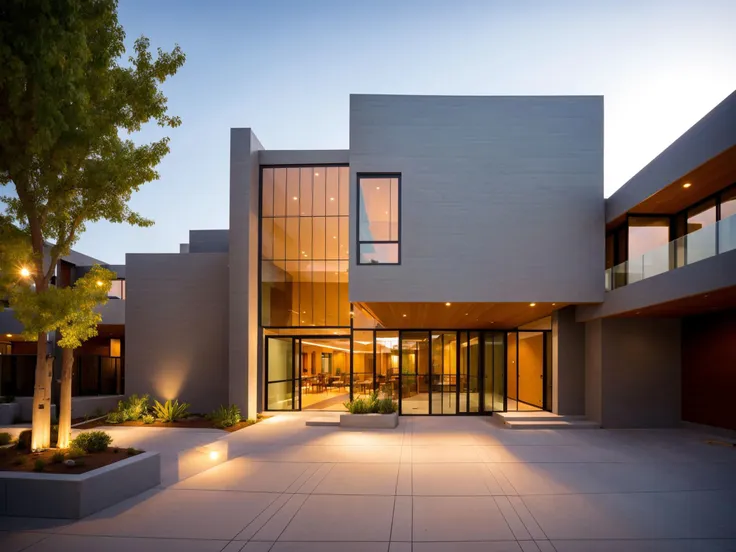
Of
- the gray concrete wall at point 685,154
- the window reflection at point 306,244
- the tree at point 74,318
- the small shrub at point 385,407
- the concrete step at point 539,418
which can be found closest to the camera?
the tree at point 74,318

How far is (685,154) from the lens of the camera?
10492mm

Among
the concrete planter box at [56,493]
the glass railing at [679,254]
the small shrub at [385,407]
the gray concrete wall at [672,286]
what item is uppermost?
the glass railing at [679,254]

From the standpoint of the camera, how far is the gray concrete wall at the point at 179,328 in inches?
664

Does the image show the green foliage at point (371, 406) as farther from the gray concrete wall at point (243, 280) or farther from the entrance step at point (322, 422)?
the gray concrete wall at point (243, 280)

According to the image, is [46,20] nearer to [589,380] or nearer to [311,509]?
[311,509]

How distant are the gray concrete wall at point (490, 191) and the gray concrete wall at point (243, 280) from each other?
448 cm

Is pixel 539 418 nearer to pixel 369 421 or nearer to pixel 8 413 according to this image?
pixel 369 421

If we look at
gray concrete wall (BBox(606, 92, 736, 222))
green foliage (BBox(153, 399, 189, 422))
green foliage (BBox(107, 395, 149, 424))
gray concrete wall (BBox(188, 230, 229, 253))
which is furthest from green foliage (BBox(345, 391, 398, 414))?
gray concrete wall (BBox(188, 230, 229, 253))

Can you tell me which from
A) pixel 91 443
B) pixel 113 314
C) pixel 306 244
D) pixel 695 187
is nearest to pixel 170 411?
pixel 306 244

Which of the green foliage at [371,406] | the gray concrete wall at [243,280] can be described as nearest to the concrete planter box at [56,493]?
the green foliage at [371,406]

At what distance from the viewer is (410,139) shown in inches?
542

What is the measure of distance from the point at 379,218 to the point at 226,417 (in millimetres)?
7539

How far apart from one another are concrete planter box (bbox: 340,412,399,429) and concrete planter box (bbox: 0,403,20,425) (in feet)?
35.6

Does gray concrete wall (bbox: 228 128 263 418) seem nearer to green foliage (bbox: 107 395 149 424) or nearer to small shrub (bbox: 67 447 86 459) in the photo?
green foliage (bbox: 107 395 149 424)
